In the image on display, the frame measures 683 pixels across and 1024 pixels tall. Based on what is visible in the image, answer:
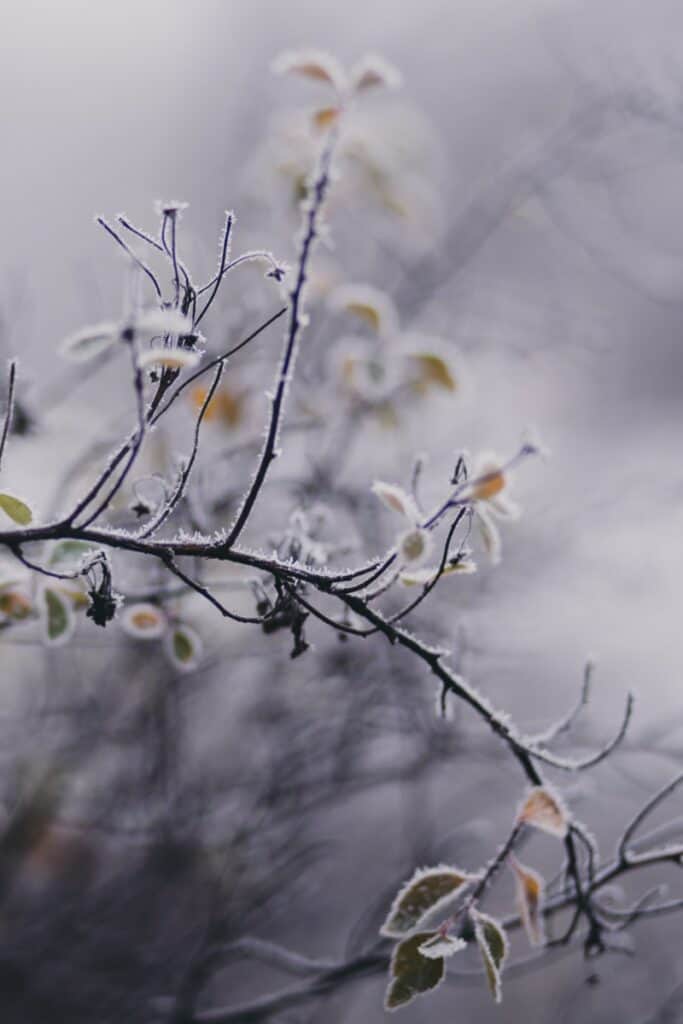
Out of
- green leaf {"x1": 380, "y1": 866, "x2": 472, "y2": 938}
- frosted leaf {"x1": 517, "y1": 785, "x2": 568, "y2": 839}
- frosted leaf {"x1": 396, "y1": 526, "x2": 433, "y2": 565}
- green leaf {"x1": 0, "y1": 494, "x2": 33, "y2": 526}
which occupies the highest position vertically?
frosted leaf {"x1": 396, "y1": 526, "x2": 433, "y2": 565}

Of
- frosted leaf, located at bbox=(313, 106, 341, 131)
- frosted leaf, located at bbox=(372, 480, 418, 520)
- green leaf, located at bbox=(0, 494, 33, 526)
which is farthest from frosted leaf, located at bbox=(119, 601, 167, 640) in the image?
frosted leaf, located at bbox=(313, 106, 341, 131)

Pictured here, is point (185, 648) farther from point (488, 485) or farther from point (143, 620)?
point (488, 485)

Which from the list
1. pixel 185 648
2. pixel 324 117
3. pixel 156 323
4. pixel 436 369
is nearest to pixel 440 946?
pixel 185 648

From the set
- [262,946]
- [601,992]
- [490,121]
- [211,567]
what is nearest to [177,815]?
[211,567]

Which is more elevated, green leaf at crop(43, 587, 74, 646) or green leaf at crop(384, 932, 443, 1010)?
green leaf at crop(43, 587, 74, 646)

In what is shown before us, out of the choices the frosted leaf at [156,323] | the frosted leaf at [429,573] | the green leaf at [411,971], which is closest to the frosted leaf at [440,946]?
the green leaf at [411,971]

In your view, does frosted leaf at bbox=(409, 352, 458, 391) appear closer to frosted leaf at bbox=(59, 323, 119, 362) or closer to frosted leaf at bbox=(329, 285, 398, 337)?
frosted leaf at bbox=(329, 285, 398, 337)
